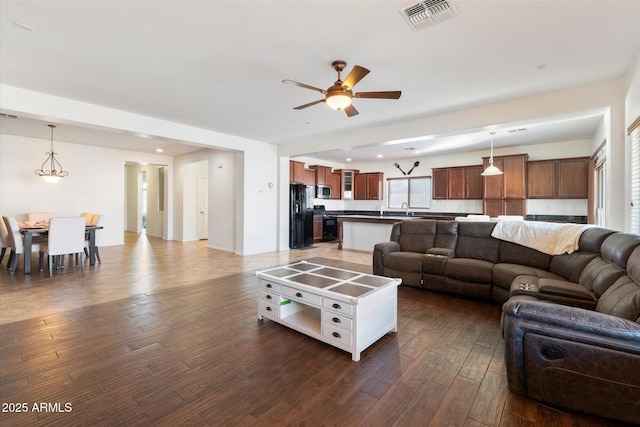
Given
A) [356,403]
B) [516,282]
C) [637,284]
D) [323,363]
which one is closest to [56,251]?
[323,363]

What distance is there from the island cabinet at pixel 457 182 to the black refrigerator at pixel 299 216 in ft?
12.1

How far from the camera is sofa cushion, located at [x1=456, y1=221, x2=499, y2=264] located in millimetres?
3958

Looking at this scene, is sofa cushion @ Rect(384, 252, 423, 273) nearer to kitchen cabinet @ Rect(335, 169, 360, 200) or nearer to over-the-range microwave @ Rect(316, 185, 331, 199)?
over-the-range microwave @ Rect(316, 185, 331, 199)

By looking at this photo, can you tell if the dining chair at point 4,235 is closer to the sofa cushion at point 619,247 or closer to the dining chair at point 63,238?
the dining chair at point 63,238

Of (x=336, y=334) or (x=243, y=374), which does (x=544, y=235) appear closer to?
(x=336, y=334)

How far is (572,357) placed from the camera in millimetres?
1654

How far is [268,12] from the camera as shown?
225 centimetres

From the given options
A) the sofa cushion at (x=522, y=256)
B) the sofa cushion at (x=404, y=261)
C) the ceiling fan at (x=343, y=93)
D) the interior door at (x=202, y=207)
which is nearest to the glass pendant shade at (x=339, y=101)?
the ceiling fan at (x=343, y=93)

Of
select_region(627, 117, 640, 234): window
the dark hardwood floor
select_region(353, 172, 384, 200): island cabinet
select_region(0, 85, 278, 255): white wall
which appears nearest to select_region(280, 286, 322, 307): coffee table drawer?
the dark hardwood floor

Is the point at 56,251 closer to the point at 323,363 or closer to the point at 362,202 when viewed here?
the point at 323,363

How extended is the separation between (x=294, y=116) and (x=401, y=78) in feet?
6.77

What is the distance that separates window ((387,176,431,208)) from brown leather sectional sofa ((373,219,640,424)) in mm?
4916

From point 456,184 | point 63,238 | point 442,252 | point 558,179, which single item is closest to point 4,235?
point 63,238

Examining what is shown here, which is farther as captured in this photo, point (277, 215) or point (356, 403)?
point (277, 215)
